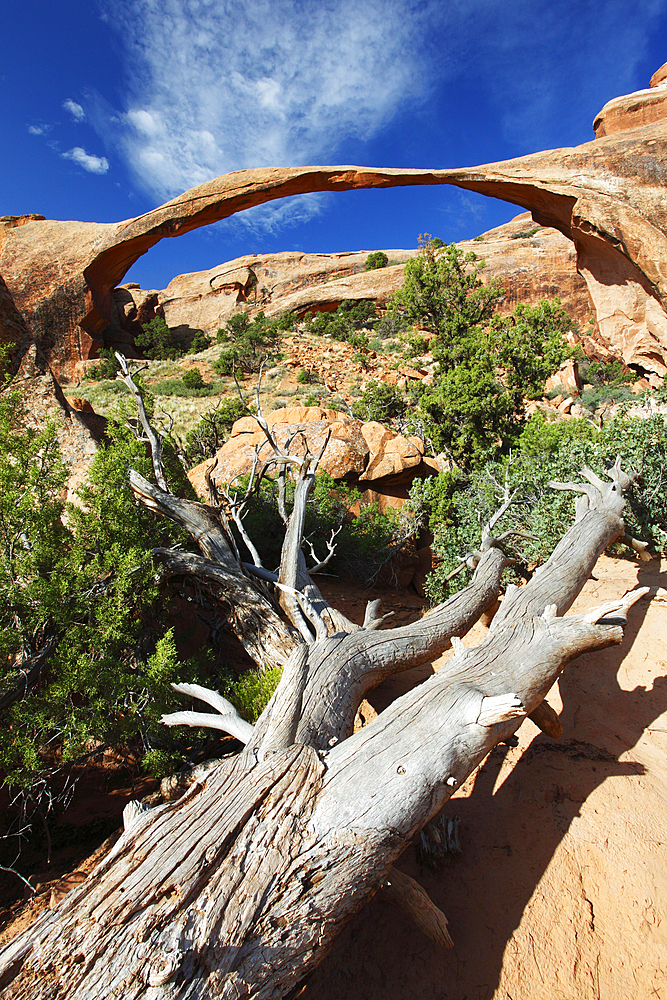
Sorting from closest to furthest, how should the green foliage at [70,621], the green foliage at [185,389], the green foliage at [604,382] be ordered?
the green foliage at [70,621] < the green foliage at [604,382] < the green foliage at [185,389]

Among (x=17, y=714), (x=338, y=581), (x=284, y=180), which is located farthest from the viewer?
(x=284, y=180)

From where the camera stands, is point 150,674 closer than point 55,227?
Yes

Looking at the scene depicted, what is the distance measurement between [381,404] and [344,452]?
225 inches

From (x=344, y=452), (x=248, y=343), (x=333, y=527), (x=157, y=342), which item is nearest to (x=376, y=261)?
(x=248, y=343)

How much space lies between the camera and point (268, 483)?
28.1ft

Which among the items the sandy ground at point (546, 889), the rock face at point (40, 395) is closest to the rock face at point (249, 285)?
the rock face at point (40, 395)

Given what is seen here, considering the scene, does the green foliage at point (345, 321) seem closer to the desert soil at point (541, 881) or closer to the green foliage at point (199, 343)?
the green foliage at point (199, 343)

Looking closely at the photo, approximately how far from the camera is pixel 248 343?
21672mm

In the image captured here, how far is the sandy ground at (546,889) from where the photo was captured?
2.45 metres

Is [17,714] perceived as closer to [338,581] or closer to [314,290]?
[338,581]

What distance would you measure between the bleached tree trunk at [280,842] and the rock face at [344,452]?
5.83m

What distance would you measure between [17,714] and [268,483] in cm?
579

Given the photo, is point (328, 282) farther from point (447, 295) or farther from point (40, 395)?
point (40, 395)

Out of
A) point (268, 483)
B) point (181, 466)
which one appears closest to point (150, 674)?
point (181, 466)
